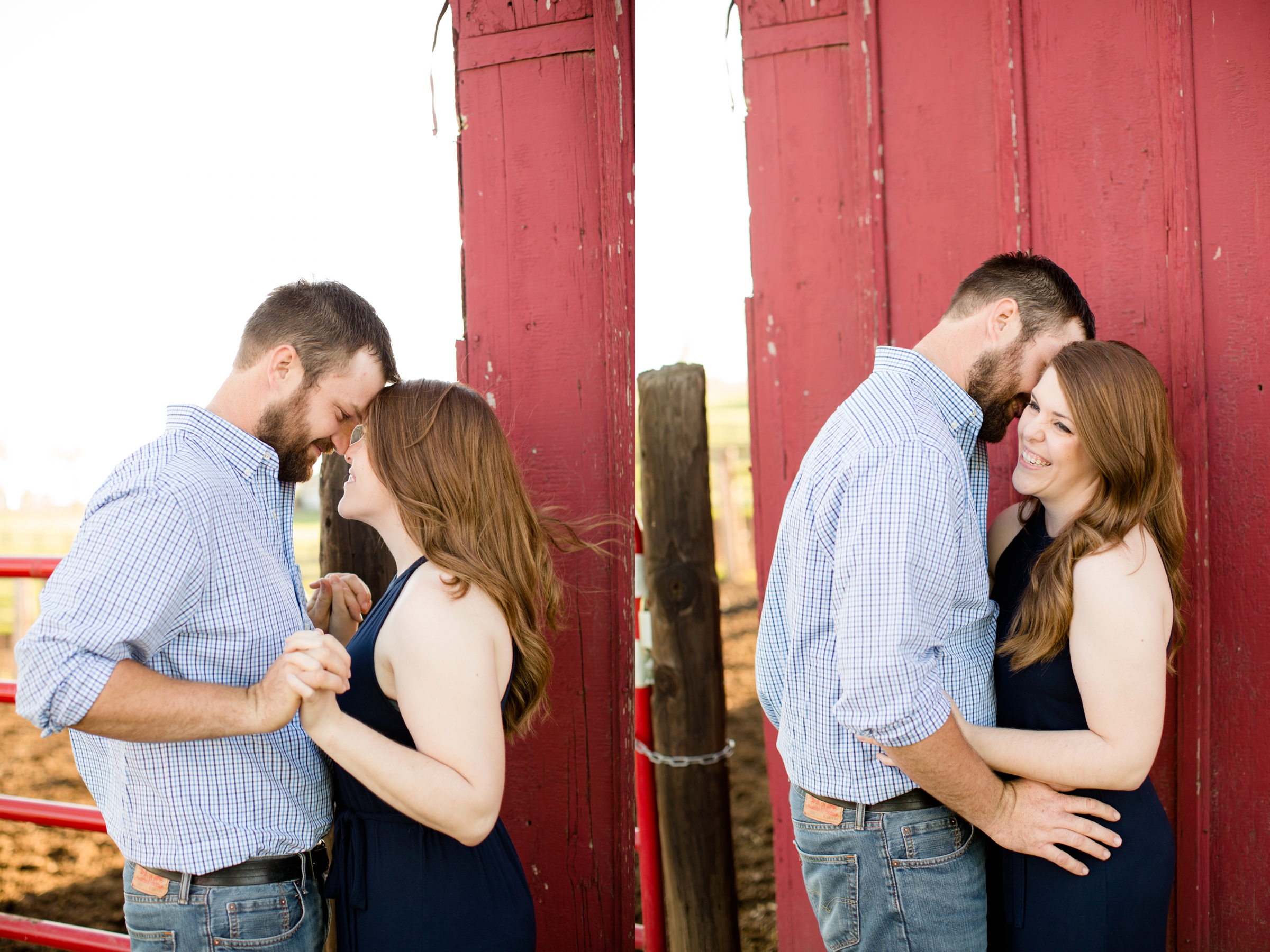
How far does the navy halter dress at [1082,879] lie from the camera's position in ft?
5.21

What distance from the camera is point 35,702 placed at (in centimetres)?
133

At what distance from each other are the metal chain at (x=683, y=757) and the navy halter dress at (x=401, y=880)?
128 cm

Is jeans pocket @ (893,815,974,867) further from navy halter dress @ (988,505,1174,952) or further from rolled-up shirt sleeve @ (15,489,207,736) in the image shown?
rolled-up shirt sleeve @ (15,489,207,736)

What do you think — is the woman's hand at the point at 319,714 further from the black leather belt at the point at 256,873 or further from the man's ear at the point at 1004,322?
the man's ear at the point at 1004,322

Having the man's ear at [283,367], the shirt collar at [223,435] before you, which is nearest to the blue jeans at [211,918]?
the shirt collar at [223,435]

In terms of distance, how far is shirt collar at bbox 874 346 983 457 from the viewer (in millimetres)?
1693

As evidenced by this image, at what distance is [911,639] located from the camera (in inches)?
57.0

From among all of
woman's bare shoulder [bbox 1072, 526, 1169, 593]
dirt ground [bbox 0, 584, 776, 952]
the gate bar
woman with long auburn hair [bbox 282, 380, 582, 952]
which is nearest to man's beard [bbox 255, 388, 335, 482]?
woman with long auburn hair [bbox 282, 380, 582, 952]

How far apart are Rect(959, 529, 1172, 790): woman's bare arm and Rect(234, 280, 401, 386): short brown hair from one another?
1514 mm

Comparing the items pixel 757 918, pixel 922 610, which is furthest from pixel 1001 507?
pixel 757 918

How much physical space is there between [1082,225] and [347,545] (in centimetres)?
218

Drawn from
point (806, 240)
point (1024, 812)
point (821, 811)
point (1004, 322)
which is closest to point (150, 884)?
point (821, 811)

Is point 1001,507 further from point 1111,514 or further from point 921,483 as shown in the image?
point 921,483

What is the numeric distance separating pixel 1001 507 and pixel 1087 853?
38.2 inches
